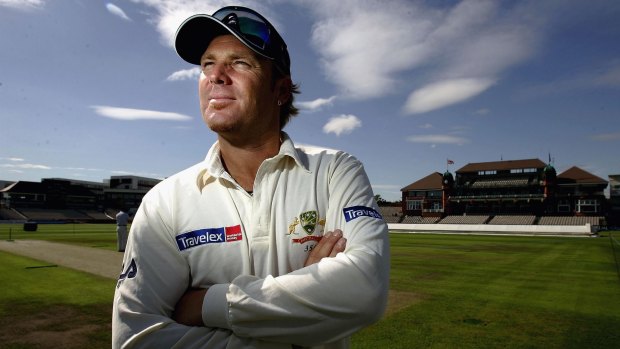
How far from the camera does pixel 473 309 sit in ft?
26.6

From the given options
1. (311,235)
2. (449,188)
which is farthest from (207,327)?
(449,188)

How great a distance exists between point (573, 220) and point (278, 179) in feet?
223

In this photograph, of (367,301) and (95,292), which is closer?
(367,301)

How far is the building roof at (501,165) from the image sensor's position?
69.1 meters

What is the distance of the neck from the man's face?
0.45 ft

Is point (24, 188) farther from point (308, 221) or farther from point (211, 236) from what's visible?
point (308, 221)

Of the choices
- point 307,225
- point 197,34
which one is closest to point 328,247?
point 307,225

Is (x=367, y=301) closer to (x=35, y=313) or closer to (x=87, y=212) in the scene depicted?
(x=35, y=313)

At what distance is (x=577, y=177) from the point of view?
222 feet

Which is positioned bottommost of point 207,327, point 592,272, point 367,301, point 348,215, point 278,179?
point 592,272

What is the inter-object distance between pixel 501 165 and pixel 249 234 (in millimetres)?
79329

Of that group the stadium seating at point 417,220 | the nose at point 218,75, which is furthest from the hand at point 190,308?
the stadium seating at point 417,220

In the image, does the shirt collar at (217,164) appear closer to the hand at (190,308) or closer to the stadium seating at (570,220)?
the hand at (190,308)

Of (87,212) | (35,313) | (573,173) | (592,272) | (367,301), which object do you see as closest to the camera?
(367,301)
